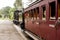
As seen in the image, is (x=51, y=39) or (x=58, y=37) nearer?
(x=58, y=37)

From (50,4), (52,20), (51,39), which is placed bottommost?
(51,39)

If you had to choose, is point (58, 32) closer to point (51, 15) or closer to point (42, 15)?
point (51, 15)

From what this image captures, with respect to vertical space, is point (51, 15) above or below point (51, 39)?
above

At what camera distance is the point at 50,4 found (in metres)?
8.01

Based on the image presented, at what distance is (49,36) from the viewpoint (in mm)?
7957

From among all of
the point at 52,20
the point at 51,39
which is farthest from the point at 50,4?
the point at 51,39

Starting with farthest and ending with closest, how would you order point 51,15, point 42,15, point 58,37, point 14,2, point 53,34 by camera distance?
point 14,2, point 42,15, point 51,15, point 53,34, point 58,37

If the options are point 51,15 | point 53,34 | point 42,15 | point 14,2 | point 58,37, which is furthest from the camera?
point 14,2

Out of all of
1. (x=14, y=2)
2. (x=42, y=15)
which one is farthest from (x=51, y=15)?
(x=14, y=2)

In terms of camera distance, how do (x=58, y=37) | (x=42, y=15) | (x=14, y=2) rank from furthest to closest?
(x=14, y=2) → (x=42, y=15) → (x=58, y=37)

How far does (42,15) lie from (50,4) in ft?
5.93

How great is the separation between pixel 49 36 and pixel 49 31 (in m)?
0.17

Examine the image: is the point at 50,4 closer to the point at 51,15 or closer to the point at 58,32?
the point at 51,15

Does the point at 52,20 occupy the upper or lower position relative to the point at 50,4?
lower
